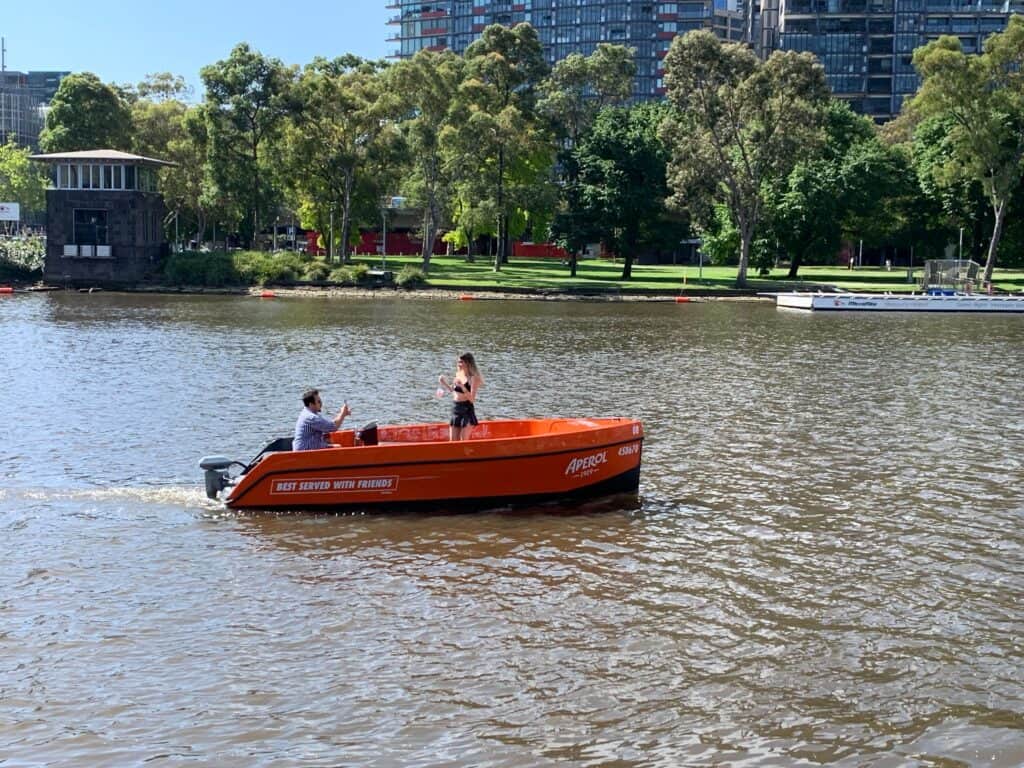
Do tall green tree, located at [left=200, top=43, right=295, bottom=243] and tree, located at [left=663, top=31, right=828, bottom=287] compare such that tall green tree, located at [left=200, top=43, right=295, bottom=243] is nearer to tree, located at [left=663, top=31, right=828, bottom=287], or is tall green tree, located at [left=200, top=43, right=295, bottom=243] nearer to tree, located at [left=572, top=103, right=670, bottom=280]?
tree, located at [left=572, top=103, right=670, bottom=280]

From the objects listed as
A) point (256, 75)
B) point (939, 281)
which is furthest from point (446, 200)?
point (939, 281)

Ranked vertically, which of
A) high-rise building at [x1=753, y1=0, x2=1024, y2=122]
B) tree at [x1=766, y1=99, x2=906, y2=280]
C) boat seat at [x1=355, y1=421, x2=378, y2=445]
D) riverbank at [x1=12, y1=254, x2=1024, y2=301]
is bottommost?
A: boat seat at [x1=355, y1=421, x2=378, y2=445]

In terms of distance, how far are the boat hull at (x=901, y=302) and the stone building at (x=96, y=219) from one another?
50381 millimetres

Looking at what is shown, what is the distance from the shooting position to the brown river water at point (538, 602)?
1184 centimetres

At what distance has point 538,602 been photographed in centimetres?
1570

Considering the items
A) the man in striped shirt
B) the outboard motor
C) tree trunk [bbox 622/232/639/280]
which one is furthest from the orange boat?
tree trunk [bbox 622/232/639/280]

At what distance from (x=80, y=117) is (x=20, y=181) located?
29426mm

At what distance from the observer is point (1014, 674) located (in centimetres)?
1330

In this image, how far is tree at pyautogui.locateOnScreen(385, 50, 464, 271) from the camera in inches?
3713

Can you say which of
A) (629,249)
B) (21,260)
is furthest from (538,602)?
(21,260)

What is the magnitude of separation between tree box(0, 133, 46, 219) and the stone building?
41.8m

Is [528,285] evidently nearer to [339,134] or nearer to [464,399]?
[339,134]

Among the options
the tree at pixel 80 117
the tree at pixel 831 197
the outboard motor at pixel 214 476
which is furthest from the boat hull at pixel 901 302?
the tree at pixel 80 117

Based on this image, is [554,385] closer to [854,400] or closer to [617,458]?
[854,400]
